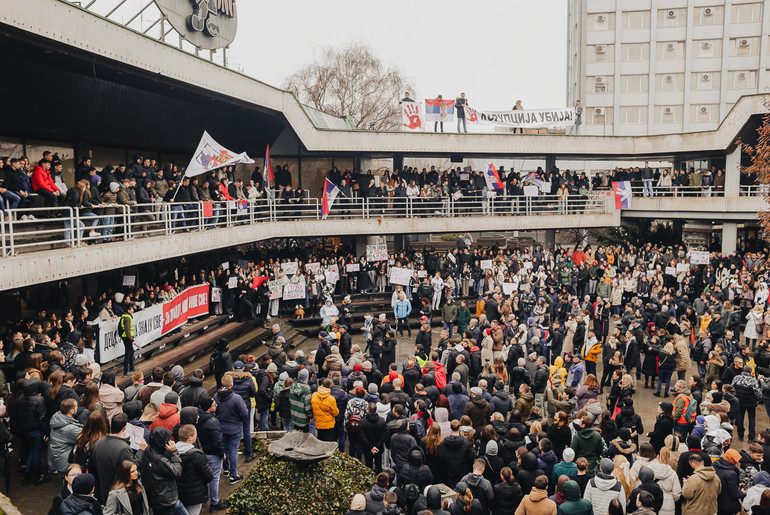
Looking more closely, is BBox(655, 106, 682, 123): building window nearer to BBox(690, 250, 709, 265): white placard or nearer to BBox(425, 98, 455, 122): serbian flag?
BBox(425, 98, 455, 122): serbian flag

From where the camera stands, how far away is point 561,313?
2120 centimetres

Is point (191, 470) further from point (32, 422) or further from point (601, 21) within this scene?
point (601, 21)

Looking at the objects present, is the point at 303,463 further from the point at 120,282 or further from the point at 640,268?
the point at 640,268

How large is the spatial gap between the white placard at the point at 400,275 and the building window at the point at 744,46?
52703 mm

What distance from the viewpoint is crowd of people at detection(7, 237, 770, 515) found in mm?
7766

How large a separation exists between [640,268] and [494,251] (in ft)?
20.4

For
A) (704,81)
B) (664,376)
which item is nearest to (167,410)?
(664,376)

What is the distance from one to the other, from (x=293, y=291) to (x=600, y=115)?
162 feet

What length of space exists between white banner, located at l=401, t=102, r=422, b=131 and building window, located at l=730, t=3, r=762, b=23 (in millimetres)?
45442

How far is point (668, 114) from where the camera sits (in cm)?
6091

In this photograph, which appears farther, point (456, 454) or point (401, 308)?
point (401, 308)

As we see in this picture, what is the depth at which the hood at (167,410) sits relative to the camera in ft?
29.1

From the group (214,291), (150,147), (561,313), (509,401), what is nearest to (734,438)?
(509,401)

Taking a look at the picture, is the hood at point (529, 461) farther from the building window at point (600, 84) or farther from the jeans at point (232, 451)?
the building window at point (600, 84)
